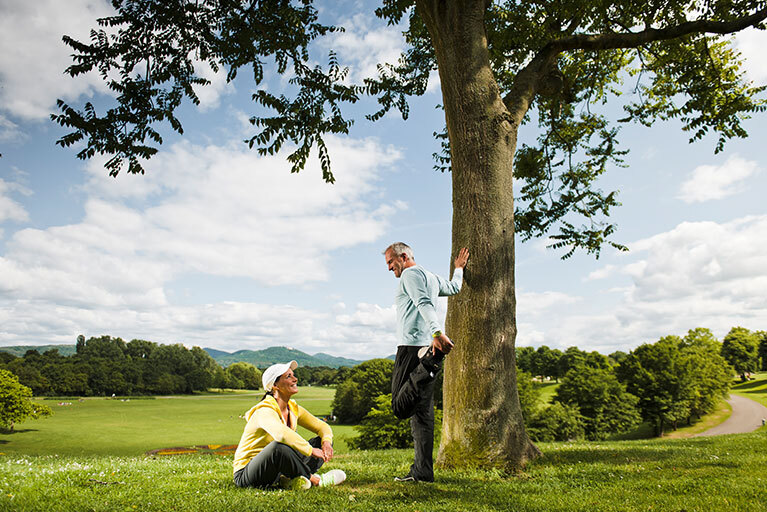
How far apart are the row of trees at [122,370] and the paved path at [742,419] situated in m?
111

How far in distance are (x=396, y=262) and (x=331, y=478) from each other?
9.51 feet

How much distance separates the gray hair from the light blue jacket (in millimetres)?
322

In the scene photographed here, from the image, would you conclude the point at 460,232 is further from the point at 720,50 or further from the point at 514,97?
the point at 720,50

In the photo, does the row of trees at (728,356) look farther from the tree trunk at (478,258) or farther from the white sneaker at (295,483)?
the white sneaker at (295,483)

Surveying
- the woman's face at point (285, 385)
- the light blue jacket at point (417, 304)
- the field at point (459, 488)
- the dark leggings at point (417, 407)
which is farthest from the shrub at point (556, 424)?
the woman's face at point (285, 385)

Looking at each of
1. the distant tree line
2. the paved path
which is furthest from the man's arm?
the paved path

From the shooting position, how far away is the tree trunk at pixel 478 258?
681 centimetres

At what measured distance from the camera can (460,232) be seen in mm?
7738

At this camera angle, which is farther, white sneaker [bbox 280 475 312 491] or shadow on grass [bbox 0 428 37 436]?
shadow on grass [bbox 0 428 37 436]

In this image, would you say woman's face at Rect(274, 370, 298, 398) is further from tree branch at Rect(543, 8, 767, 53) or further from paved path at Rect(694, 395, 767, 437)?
paved path at Rect(694, 395, 767, 437)

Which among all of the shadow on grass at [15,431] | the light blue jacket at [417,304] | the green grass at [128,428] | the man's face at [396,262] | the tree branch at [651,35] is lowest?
the green grass at [128,428]

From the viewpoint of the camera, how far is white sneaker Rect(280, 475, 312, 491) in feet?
16.8

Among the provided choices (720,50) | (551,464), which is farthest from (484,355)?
(720,50)

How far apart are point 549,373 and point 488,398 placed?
114 metres
